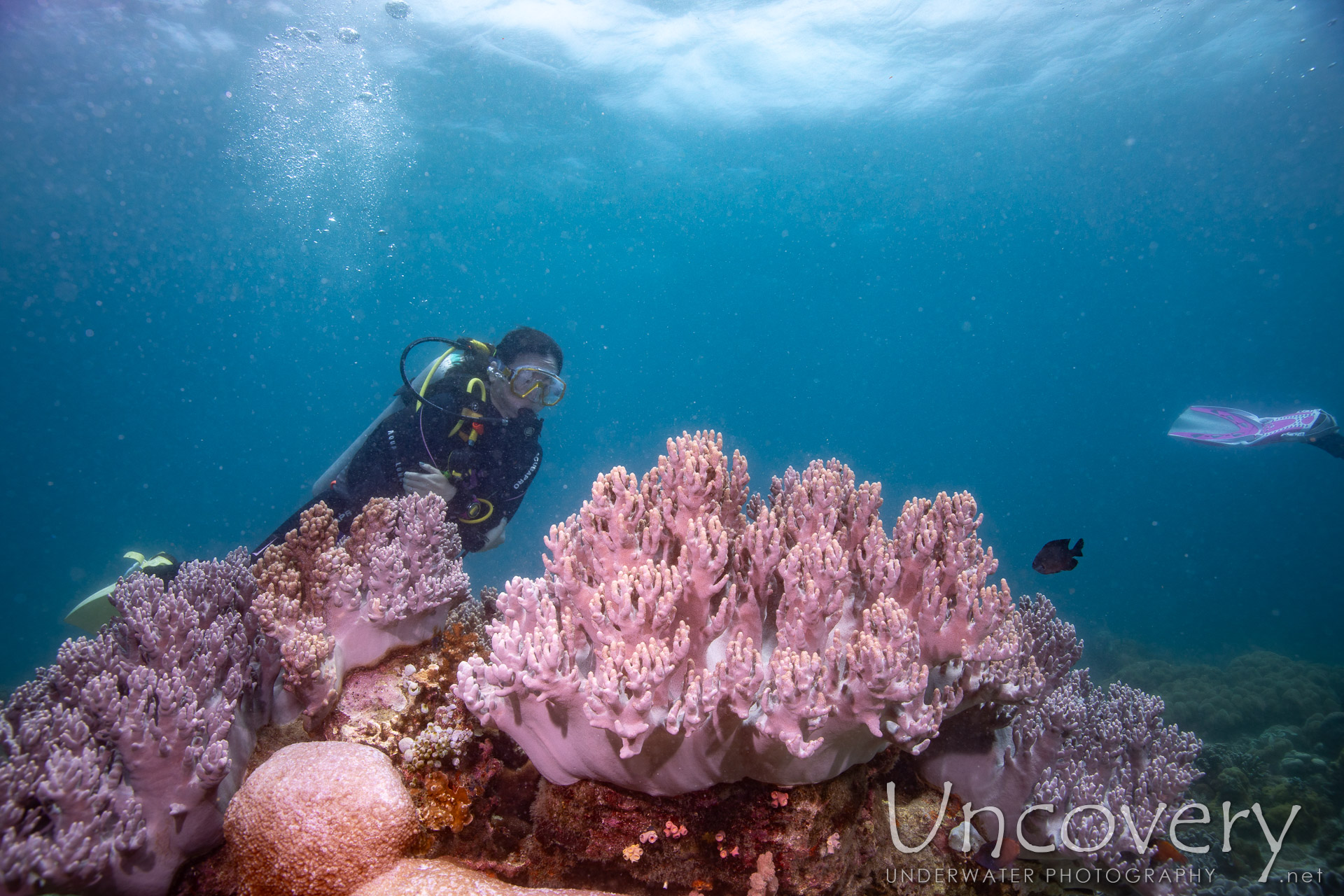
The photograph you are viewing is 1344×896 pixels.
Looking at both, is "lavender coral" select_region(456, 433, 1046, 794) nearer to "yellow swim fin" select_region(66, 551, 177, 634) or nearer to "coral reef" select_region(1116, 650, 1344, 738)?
"yellow swim fin" select_region(66, 551, 177, 634)

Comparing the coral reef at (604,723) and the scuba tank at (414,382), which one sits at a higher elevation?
Result: the scuba tank at (414,382)

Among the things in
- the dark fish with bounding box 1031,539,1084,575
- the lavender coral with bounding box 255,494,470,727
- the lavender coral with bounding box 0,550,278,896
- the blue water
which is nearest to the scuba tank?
the lavender coral with bounding box 255,494,470,727

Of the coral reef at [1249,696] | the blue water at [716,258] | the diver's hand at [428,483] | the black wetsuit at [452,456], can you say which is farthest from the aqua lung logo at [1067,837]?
the blue water at [716,258]

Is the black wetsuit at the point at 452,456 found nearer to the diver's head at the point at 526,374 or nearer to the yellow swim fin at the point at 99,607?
the diver's head at the point at 526,374

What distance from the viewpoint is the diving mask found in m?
7.20

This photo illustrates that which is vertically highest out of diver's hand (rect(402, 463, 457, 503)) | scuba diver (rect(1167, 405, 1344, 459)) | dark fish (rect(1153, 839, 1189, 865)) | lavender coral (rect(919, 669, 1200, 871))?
scuba diver (rect(1167, 405, 1344, 459))

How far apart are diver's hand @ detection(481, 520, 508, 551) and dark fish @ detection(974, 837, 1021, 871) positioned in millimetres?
5702

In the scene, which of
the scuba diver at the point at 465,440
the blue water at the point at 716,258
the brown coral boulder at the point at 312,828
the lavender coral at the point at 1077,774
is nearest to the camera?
the brown coral boulder at the point at 312,828

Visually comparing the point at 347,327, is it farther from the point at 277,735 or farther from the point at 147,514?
the point at 277,735

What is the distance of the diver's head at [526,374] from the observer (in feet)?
23.8

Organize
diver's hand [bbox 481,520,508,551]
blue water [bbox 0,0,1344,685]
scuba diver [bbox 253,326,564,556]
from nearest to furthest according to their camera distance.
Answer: scuba diver [bbox 253,326,564,556]
diver's hand [bbox 481,520,508,551]
blue water [bbox 0,0,1344,685]

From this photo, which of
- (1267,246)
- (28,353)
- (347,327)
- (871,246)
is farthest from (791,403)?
(28,353)

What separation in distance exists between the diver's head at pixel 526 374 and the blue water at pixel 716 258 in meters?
14.9

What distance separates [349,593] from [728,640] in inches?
94.4
